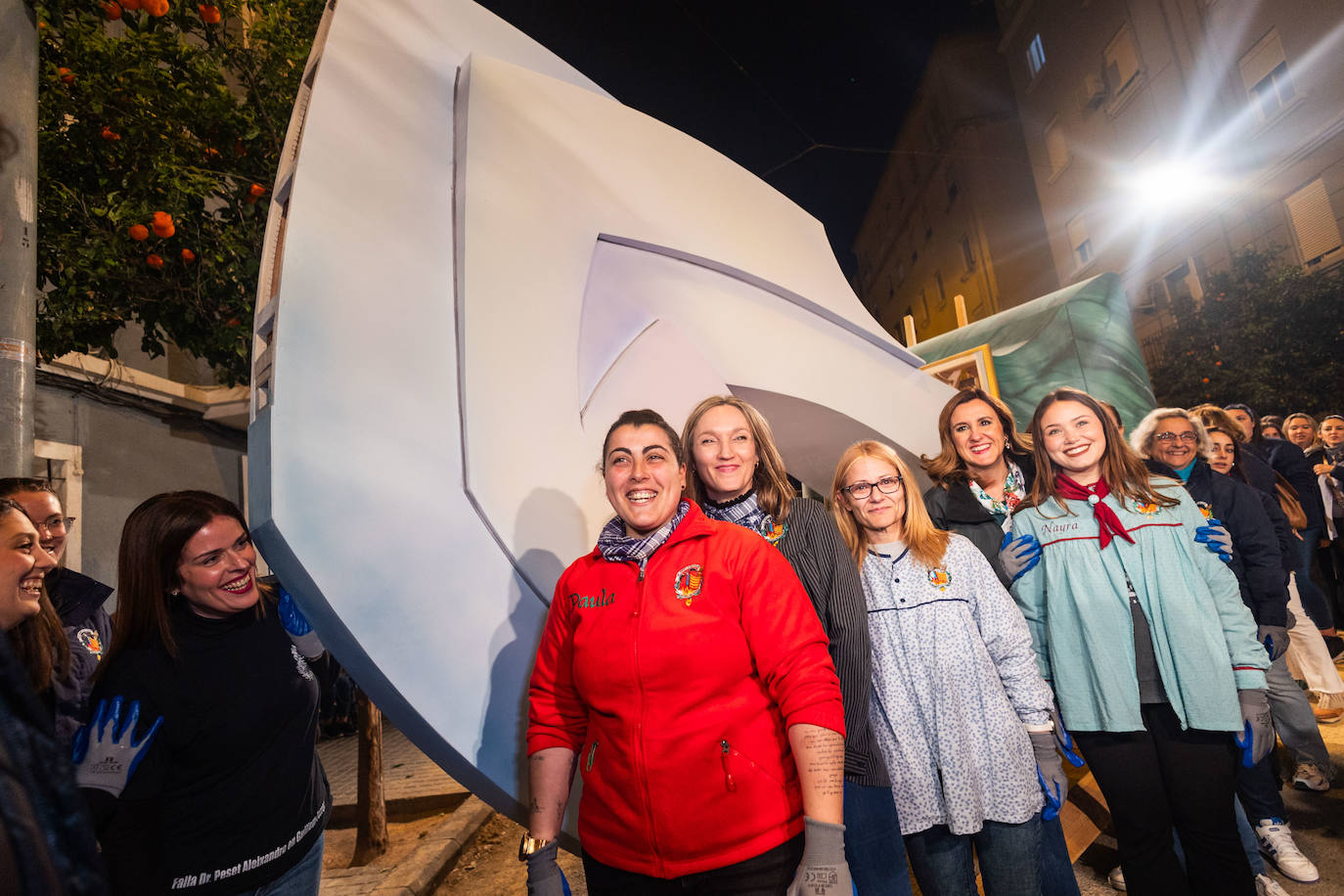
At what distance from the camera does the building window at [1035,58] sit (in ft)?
65.0

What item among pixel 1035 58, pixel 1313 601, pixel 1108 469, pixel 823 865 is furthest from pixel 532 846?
pixel 1035 58

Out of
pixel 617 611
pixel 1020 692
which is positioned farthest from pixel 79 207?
pixel 1020 692

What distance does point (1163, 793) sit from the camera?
6.81 ft

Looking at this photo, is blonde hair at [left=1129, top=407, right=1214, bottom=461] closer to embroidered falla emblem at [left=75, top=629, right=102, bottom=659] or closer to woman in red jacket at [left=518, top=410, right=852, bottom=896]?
woman in red jacket at [left=518, top=410, right=852, bottom=896]

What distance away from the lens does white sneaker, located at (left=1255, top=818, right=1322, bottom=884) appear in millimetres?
2742

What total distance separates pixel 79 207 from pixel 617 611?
14.6ft

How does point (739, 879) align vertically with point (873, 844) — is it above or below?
above

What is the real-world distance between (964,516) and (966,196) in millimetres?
22134

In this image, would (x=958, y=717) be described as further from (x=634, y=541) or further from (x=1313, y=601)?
(x=1313, y=601)

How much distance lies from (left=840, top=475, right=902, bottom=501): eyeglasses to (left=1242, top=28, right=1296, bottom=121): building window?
16.8 meters

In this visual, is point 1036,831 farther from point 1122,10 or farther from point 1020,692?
point 1122,10

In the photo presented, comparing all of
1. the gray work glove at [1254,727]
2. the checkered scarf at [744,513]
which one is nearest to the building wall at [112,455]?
the checkered scarf at [744,513]

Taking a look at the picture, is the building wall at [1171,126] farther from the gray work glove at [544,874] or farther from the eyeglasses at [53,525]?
the eyeglasses at [53,525]

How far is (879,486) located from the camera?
2.20 metres
